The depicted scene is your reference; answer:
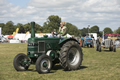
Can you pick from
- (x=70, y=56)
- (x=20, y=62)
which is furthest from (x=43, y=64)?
(x=70, y=56)

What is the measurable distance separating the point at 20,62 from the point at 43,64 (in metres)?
1.13

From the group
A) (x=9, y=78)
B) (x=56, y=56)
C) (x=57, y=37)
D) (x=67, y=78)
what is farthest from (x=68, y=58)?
(x=9, y=78)

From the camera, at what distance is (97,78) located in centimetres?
628

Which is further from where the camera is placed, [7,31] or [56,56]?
[7,31]

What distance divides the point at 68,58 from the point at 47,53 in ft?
2.87

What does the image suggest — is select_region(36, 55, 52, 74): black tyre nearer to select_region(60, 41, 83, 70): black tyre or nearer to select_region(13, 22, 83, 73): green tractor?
select_region(13, 22, 83, 73): green tractor

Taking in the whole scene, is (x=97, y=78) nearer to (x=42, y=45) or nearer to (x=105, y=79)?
(x=105, y=79)

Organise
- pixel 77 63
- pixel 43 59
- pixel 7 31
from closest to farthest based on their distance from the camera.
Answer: pixel 43 59 → pixel 77 63 → pixel 7 31

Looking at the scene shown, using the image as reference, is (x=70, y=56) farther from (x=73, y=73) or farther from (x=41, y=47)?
(x=41, y=47)

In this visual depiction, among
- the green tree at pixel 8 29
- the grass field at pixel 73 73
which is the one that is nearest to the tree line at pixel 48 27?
the green tree at pixel 8 29

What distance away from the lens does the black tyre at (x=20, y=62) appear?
757 cm

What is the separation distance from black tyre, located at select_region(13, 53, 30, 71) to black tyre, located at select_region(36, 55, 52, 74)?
0.93 metres

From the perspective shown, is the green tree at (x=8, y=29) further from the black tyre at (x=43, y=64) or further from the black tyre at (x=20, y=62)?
the black tyre at (x=43, y=64)

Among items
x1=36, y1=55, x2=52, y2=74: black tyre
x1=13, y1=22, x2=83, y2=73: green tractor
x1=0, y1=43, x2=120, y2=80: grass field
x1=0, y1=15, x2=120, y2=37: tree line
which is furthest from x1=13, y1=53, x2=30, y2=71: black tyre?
x1=0, y1=15, x2=120, y2=37: tree line
